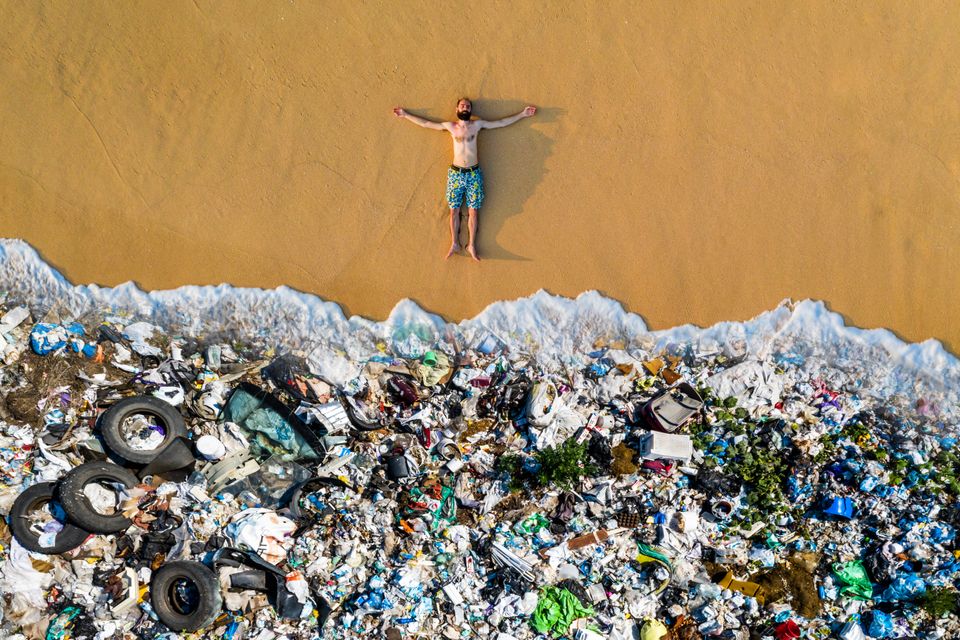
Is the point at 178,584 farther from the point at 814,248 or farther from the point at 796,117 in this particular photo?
the point at 796,117

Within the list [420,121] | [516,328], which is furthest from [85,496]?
[420,121]

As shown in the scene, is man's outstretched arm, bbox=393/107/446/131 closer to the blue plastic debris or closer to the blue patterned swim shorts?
the blue patterned swim shorts

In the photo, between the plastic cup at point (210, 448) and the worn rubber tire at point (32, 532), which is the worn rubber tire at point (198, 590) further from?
the plastic cup at point (210, 448)

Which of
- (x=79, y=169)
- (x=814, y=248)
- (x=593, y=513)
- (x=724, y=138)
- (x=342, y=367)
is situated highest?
(x=724, y=138)

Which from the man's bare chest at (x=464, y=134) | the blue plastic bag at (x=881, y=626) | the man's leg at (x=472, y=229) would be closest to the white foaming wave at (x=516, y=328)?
the man's leg at (x=472, y=229)

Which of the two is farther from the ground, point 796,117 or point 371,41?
point 796,117

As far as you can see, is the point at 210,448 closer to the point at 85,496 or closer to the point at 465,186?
the point at 85,496

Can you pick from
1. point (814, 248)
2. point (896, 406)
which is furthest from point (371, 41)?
point (896, 406)
